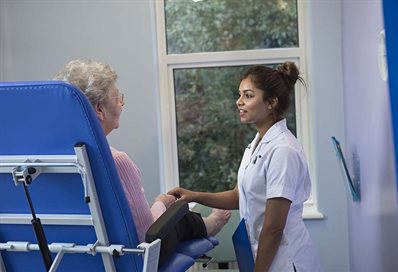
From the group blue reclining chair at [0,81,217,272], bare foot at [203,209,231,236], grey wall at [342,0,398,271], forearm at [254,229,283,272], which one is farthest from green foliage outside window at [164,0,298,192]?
blue reclining chair at [0,81,217,272]

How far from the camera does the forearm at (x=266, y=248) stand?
1828mm

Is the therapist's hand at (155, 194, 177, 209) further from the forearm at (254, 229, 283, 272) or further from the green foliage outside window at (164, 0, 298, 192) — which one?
the green foliage outside window at (164, 0, 298, 192)

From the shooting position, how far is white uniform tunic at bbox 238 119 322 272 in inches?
72.0

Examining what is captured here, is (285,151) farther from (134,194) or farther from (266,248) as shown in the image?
(134,194)

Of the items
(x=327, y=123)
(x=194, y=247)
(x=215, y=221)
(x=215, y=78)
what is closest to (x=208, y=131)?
(x=215, y=78)

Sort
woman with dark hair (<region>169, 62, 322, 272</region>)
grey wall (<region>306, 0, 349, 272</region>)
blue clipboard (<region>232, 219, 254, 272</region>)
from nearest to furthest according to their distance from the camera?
1. woman with dark hair (<region>169, 62, 322, 272</region>)
2. blue clipboard (<region>232, 219, 254, 272</region>)
3. grey wall (<region>306, 0, 349, 272</region>)

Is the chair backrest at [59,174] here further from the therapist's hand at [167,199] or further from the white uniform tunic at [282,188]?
the white uniform tunic at [282,188]

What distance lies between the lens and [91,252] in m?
1.39

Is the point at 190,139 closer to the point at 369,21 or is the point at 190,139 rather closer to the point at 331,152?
the point at 331,152

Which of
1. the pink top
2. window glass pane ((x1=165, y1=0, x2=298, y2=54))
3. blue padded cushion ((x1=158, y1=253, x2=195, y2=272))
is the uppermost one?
window glass pane ((x1=165, y1=0, x2=298, y2=54))

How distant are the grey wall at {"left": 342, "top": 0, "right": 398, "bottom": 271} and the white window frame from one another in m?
0.26

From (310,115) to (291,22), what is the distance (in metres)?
0.57

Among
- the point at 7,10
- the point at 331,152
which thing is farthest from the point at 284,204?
the point at 7,10

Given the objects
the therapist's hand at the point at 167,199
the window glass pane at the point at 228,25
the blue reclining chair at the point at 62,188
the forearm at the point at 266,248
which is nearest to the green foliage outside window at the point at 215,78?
the window glass pane at the point at 228,25
